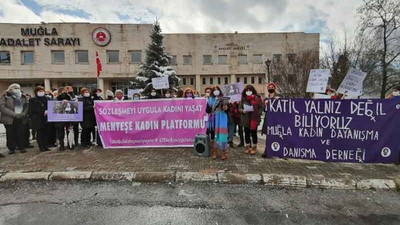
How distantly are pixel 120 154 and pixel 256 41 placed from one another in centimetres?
3423

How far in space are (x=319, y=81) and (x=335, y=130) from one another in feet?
6.36

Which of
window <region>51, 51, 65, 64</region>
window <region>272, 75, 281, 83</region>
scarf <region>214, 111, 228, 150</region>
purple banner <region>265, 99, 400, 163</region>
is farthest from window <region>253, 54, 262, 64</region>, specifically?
scarf <region>214, 111, 228, 150</region>

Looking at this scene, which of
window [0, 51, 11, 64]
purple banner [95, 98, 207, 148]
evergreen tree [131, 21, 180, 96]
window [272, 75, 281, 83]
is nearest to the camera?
purple banner [95, 98, 207, 148]

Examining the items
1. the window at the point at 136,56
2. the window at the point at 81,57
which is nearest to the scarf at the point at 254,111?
the window at the point at 136,56

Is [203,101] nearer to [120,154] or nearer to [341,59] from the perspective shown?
[120,154]

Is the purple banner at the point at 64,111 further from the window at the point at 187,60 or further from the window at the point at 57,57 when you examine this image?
the window at the point at 57,57

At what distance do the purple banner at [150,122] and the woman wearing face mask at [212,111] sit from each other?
0.54 m

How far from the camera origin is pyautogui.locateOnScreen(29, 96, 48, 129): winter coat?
673cm

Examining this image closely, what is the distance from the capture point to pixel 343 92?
675cm

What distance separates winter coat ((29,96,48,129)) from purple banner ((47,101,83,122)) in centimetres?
19

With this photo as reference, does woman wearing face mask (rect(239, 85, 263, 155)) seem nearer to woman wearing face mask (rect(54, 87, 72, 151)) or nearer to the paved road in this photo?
the paved road

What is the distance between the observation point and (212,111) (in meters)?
6.12

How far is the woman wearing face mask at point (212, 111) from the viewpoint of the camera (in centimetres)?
605

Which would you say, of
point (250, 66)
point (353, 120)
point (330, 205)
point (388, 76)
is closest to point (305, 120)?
point (353, 120)
